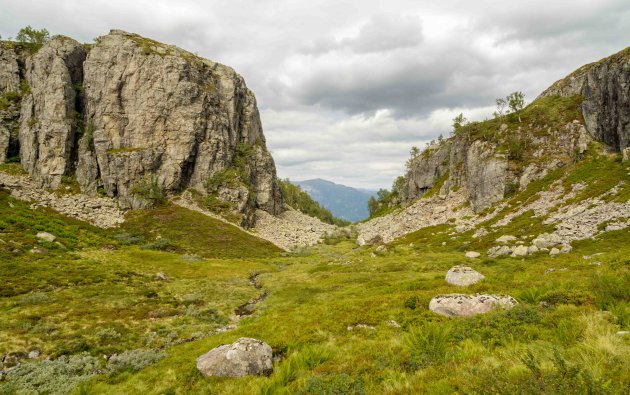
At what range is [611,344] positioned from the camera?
890 centimetres

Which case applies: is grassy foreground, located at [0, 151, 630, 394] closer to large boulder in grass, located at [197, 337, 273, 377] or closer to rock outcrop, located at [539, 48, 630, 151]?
large boulder in grass, located at [197, 337, 273, 377]

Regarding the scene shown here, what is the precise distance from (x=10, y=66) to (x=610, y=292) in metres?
162

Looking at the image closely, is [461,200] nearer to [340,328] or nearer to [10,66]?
[340,328]

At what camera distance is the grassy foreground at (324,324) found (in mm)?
9438

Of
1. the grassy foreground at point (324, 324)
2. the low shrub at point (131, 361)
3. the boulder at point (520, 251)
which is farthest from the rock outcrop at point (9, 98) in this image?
the boulder at point (520, 251)

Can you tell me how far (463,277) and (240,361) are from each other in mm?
17961

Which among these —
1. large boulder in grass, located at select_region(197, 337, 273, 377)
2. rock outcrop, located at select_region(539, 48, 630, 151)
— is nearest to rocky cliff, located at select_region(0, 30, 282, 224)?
large boulder in grass, located at select_region(197, 337, 273, 377)

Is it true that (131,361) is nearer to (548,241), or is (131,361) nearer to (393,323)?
(393,323)

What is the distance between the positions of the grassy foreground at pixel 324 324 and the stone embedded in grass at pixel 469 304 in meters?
0.97

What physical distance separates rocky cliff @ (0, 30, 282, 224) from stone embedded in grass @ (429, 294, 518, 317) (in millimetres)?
98621

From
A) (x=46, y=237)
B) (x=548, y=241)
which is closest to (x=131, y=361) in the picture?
(x=548, y=241)

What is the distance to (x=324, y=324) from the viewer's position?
757 inches

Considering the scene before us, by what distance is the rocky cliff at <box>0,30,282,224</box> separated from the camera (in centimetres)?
10444

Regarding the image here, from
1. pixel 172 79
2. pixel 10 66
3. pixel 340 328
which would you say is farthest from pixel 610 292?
pixel 10 66
